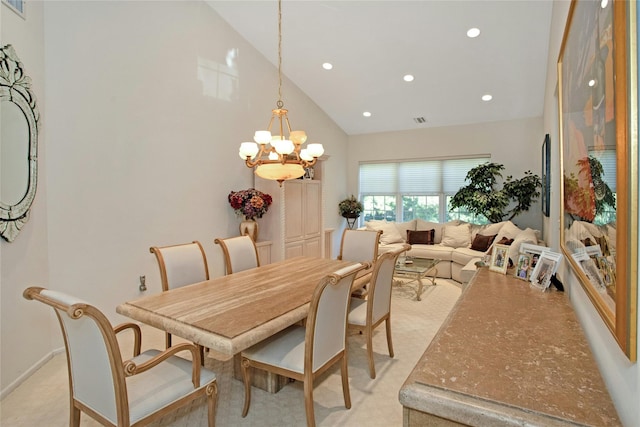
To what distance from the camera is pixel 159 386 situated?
166cm

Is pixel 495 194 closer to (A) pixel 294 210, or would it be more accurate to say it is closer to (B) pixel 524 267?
(A) pixel 294 210

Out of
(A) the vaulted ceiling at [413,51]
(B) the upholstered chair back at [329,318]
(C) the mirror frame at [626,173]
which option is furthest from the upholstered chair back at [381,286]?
(A) the vaulted ceiling at [413,51]

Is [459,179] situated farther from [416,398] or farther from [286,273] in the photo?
[416,398]

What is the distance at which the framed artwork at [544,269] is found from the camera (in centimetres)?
186

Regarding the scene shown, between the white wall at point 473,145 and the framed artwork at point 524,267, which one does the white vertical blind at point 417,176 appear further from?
the framed artwork at point 524,267

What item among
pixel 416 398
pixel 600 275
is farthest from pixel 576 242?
pixel 416 398

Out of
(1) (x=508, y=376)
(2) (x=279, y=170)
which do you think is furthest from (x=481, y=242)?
(1) (x=508, y=376)

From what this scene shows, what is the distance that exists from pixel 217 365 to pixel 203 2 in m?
4.32

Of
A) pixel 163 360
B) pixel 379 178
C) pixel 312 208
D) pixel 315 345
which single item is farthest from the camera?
pixel 379 178

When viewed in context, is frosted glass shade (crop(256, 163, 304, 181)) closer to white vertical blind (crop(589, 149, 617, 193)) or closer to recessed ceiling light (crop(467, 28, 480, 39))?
white vertical blind (crop(589, 149, 617, 193))

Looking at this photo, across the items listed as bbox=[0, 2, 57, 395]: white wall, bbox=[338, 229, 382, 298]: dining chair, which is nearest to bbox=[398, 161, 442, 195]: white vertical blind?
bbox=[338, 229, 382, 298]: dining chair

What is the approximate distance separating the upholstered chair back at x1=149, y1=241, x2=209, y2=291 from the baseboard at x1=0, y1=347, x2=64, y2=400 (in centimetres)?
118

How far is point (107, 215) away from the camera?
339cm

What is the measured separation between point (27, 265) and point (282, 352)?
2.19 metres
